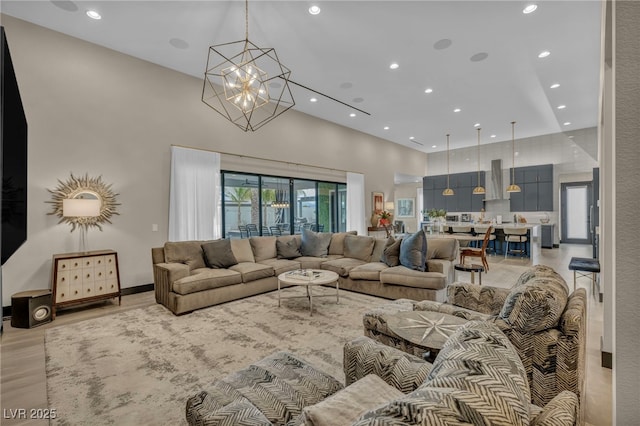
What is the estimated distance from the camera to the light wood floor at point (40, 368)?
197 centimetres

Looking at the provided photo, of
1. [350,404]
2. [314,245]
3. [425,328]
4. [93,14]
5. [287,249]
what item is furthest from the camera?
[314,245]

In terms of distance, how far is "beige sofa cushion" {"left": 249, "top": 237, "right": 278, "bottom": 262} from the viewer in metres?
5.23

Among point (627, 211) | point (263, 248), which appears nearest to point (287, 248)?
point (263, 248)

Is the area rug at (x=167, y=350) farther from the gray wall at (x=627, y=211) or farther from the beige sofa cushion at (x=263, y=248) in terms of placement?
the gray wall at (x=627, y=211)

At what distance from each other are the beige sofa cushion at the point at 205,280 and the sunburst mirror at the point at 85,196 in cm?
158

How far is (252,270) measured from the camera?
176 inches

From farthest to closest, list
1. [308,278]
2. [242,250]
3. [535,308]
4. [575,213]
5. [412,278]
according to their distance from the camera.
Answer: [575,213] < [242,250] < [412,278] < [308,278] < [535,308]

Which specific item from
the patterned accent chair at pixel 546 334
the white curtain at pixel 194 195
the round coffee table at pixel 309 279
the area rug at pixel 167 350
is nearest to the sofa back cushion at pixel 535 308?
the patterned accent chair at pixel 546 334

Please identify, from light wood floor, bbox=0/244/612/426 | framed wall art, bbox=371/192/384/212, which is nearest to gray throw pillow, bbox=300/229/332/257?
light wood floor, bbox=0/244/612/426

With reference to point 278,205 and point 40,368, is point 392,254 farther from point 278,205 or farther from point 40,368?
point 40,368

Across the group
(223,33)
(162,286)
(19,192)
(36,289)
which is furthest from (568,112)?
(36,289)

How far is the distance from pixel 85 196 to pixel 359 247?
453 centimetres

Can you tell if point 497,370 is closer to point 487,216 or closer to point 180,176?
point 180,176

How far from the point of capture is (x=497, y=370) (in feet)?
2.37
